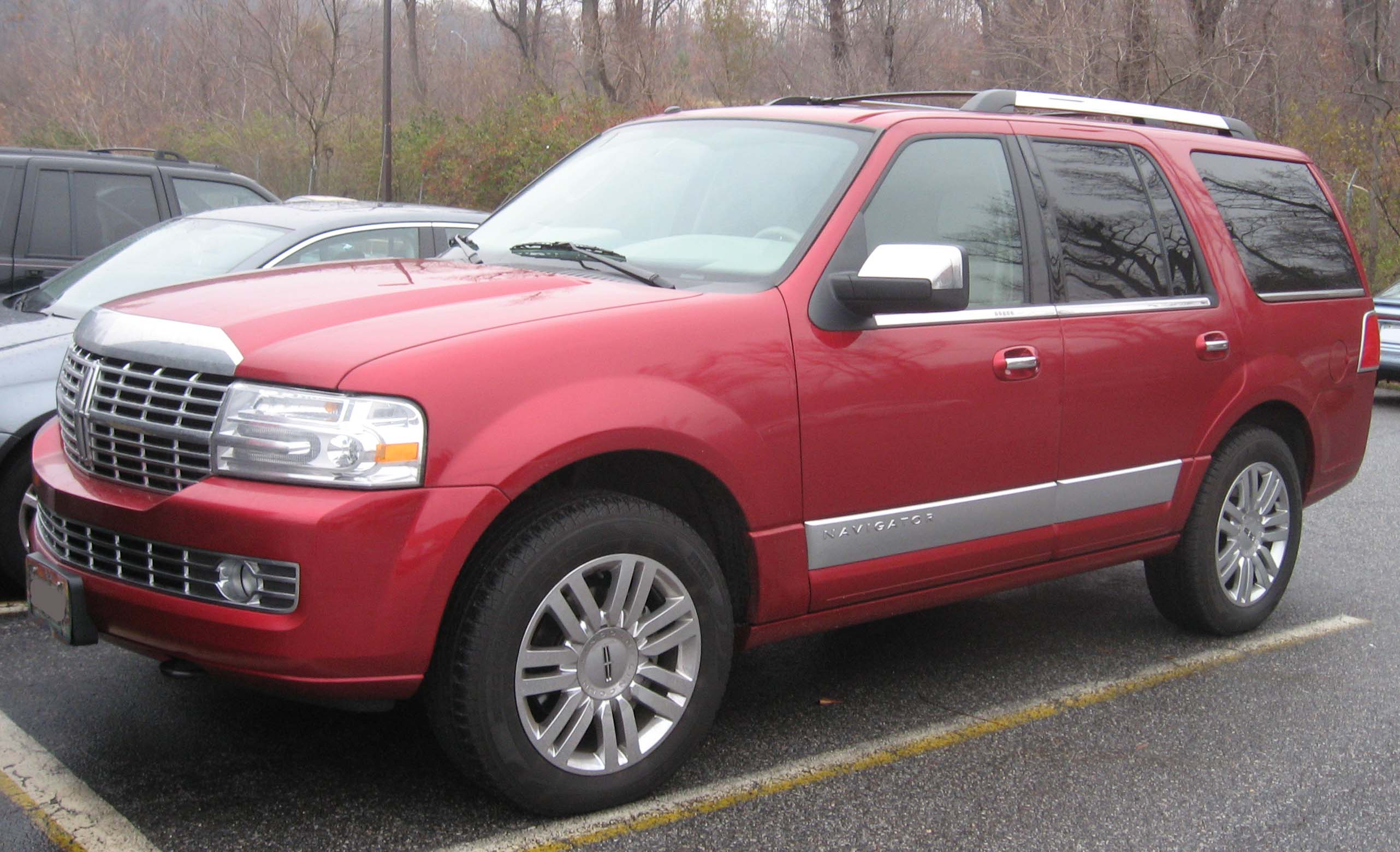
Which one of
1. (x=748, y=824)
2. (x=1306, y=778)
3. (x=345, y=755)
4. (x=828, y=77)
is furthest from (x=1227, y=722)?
(x=828, y=77)

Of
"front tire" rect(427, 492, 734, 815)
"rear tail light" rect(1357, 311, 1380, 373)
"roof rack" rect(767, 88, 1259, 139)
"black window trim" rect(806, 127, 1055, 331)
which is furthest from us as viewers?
"rear tail light" rect(1357, 311, 1380, 373)

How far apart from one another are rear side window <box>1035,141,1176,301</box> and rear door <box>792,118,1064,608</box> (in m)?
0.18

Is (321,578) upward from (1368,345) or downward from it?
downward

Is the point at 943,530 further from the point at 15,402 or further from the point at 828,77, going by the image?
the point at 828,77

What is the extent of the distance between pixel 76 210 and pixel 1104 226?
6488mm

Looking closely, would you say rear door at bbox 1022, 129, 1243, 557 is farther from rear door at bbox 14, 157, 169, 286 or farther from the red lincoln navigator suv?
rear door at bbox 14, 157, 169, 286

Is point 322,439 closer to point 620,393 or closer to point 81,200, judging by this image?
point 620,393

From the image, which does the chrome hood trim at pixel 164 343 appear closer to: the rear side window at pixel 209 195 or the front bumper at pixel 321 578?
the front bumper at pixel 321 578

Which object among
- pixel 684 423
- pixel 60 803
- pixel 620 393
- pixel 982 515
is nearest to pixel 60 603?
pixel 60 803

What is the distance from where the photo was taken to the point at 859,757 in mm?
3965

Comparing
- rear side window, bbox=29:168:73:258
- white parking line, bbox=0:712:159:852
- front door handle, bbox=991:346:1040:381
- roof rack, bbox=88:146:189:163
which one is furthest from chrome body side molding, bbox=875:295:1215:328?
roof rack, bbox=88:146:189:163

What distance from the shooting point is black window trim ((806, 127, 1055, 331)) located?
12.4 feet

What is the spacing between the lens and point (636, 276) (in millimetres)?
3859

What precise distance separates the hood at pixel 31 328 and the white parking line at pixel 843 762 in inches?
117
